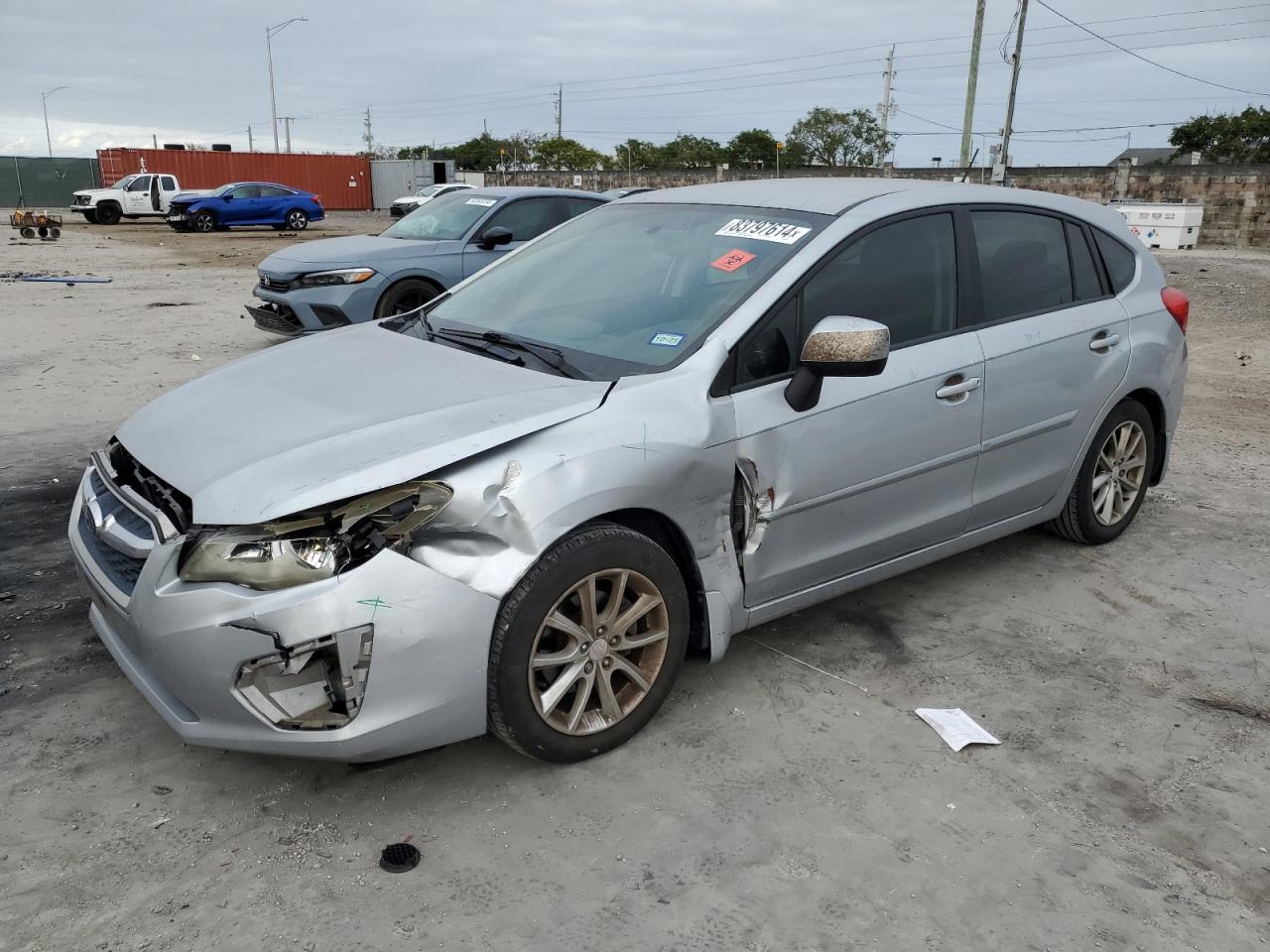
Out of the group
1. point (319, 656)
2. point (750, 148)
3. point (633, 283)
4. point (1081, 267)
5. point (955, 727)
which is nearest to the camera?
point (319, 656)

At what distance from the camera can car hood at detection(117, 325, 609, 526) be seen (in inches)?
106

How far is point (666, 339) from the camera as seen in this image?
3.40m

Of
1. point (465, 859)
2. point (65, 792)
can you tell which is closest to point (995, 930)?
point (465, 859)

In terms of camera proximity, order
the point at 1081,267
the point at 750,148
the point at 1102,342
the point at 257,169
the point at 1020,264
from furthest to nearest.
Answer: the point at 750,148, the point at 257,169, the point at 1081,267, the point at 1102,342, the point at 1020,264

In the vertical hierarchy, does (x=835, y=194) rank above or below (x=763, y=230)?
above

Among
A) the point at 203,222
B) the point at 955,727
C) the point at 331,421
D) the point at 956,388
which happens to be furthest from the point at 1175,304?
the point at 203,222

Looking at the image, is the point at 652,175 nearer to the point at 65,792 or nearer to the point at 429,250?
the point at 429,250

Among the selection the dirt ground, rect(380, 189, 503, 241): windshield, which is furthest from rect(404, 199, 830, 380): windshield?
rect(380, 189, 503, 241): windshield

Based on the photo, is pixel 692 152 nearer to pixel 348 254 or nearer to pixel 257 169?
pixel 257 169

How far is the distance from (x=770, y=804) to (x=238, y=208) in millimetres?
33420

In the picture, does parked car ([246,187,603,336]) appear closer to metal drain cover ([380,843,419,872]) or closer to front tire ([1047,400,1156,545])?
front tire ([1047,400,1156,545])

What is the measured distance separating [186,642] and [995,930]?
211 cm

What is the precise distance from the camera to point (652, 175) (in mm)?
48406

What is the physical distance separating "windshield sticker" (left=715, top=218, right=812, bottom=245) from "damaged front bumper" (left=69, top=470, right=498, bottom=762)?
173cm
